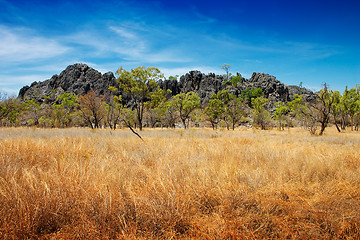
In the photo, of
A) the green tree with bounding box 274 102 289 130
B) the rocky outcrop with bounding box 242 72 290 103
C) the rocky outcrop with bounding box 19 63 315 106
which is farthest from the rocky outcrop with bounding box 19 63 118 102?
the green tree with bounding box 274 102 289 130

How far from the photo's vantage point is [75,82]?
133 metres

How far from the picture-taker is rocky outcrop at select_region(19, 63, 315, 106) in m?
116

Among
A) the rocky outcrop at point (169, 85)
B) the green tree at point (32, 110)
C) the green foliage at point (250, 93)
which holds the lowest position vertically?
the green tree at point (32, 110)

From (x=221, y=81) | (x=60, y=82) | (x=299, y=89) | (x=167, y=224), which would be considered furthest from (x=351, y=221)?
(x=60, y=82)

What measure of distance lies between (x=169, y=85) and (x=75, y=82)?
2801 inches

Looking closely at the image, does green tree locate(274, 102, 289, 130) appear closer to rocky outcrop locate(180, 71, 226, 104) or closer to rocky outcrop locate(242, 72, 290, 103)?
rocky outcrop locate(242, 72, 290, 103)

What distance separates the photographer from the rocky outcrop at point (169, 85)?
380 ft

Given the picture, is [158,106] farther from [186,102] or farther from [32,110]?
[32,110]

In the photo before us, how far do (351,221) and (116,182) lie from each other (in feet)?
10.0

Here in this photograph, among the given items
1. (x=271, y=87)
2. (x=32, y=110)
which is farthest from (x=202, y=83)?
(x=32, y=110)

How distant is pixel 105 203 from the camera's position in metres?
2.00

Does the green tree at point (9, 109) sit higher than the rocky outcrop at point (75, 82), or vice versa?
the rocky outcrop at point (75, 82)

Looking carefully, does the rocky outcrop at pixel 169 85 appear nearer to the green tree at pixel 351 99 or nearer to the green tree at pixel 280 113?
the green tree at pixel 280 113

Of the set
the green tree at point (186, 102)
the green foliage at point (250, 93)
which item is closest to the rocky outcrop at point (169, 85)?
the green foliage at point (250, 93)
